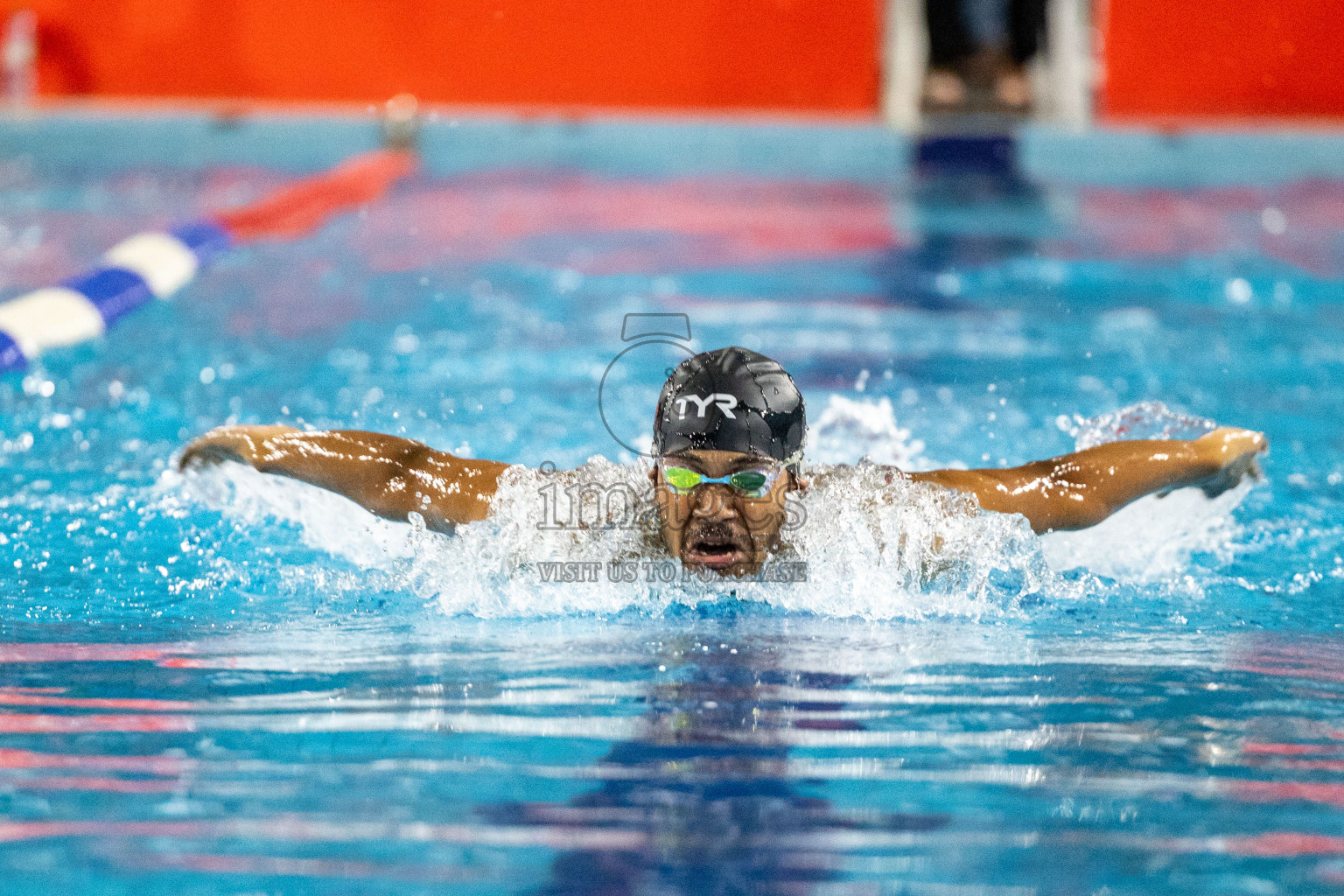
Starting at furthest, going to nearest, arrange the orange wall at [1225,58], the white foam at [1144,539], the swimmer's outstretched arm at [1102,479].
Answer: the orange wall at [1225,58] < the white foam at [1144,539] < the swimmer's outstretched arm at [1102,479]

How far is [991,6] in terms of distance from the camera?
965 centimetres

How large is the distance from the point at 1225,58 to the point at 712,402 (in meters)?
7.92

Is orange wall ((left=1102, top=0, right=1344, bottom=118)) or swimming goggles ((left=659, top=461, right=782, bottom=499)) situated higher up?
orange wall ((left=1102, top=0, right=1344, bottom=118))

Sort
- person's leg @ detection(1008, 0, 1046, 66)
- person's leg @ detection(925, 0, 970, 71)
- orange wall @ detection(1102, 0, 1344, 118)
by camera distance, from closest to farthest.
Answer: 1. orange wall @ detection(1102, 0, 1344, 118)
2. person's leg @ detection(1008, 0, 1046, 66)
3. person's leg @ detection(925, 0, 970, 71)

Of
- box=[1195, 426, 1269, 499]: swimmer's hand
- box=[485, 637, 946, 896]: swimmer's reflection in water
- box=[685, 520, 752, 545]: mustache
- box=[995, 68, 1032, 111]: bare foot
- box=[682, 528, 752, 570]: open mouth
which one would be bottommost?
box=[485, 637, 946, 896]: swimmer's reflection in water

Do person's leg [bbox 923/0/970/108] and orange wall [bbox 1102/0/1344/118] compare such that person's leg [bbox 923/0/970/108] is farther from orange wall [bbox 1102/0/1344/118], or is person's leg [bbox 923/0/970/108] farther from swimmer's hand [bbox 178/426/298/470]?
swimmer's hand [bbox 178/426/298/470]

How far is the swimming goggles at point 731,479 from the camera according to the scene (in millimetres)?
2824

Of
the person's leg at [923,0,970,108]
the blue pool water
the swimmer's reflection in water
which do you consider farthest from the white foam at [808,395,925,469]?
the person's leg at [923,0,970,108]

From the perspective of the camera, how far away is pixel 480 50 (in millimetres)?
9750

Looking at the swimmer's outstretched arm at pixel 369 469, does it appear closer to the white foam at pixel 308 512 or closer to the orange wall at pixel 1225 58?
the white foam at pixel 308 512

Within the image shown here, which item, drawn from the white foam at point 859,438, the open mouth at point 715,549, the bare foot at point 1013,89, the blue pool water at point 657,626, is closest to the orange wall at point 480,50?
the bare foot at point 1013,89

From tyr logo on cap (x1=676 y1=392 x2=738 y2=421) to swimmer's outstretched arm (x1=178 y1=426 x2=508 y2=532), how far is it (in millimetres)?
528

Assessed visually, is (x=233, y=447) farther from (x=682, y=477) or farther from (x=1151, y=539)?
(x=1151, y=539)

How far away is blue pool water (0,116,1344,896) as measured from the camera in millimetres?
2027
